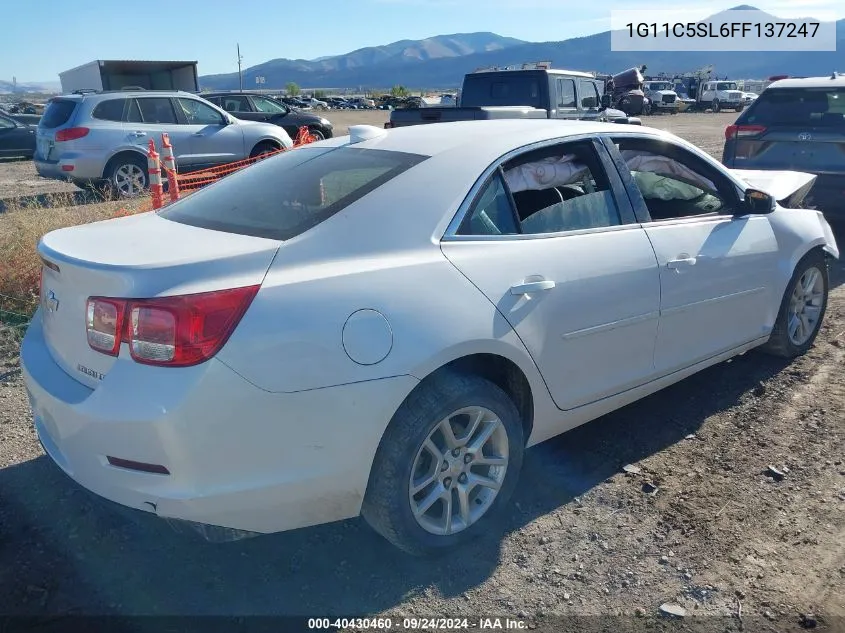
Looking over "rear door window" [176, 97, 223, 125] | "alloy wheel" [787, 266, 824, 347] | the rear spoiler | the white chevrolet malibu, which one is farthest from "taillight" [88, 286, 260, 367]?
"rear door window" [176, 97, 223, 125]

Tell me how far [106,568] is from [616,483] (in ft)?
7.36

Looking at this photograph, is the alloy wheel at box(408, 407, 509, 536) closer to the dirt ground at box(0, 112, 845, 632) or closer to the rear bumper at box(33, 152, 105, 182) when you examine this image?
the dirt ground at box(0, 112, 845, 632)

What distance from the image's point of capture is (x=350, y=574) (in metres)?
2.80

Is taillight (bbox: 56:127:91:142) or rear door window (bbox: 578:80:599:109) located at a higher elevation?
rear door window (bbox: 578:80:599:109)

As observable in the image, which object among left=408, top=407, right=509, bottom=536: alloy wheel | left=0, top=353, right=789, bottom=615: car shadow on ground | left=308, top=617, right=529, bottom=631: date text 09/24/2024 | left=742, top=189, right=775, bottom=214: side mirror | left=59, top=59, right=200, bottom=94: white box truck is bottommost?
left=308, top=617, right=529, bottom=631: date text 09/24/2024

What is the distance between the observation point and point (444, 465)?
282cm

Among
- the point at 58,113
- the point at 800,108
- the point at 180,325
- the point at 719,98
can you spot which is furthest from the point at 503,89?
the point at 719,98

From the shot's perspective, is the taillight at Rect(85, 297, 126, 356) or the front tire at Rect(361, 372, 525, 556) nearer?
the taillight at Rect(85, 297, 126, 356)

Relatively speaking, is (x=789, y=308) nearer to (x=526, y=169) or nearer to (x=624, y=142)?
(x=624, y=142)

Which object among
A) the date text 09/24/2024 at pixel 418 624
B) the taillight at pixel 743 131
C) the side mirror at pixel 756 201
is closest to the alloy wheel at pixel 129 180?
the taillight at pixel 743 131

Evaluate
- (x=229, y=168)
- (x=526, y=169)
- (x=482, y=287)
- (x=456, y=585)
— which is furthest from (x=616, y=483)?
(x=229, y=168)

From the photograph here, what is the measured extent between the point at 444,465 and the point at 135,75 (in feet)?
78.9

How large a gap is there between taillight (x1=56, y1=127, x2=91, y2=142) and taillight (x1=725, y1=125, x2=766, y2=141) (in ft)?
31.4

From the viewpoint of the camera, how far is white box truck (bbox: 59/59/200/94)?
21875 millimetres
